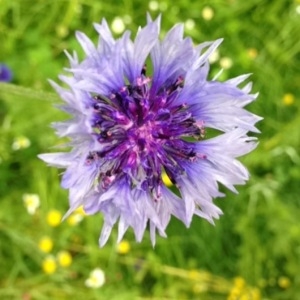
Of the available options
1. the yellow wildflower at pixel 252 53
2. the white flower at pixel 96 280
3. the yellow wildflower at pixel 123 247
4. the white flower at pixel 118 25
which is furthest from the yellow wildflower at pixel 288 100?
the white flower at pixel 96 280

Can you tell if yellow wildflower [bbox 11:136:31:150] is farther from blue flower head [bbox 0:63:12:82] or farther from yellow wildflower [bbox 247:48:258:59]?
yellow wildflower [bbox 247:48:258:59]

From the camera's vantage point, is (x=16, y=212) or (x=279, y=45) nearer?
(x=16, y=212)

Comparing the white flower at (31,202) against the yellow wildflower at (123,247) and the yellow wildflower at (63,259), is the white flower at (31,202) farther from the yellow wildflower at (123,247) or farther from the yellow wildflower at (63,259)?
the yellow wildflower at (123,247)

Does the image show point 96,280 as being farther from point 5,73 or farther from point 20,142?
point 5,73

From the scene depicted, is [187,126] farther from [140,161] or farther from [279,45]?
[279,45]

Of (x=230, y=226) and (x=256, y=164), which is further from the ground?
(x=256, y=164)

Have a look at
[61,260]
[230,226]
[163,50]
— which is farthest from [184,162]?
[230,226]

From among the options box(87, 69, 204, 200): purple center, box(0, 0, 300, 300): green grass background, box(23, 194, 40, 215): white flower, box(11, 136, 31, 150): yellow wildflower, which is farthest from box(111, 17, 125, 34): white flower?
box(87, 69, 204, 200): purple center
